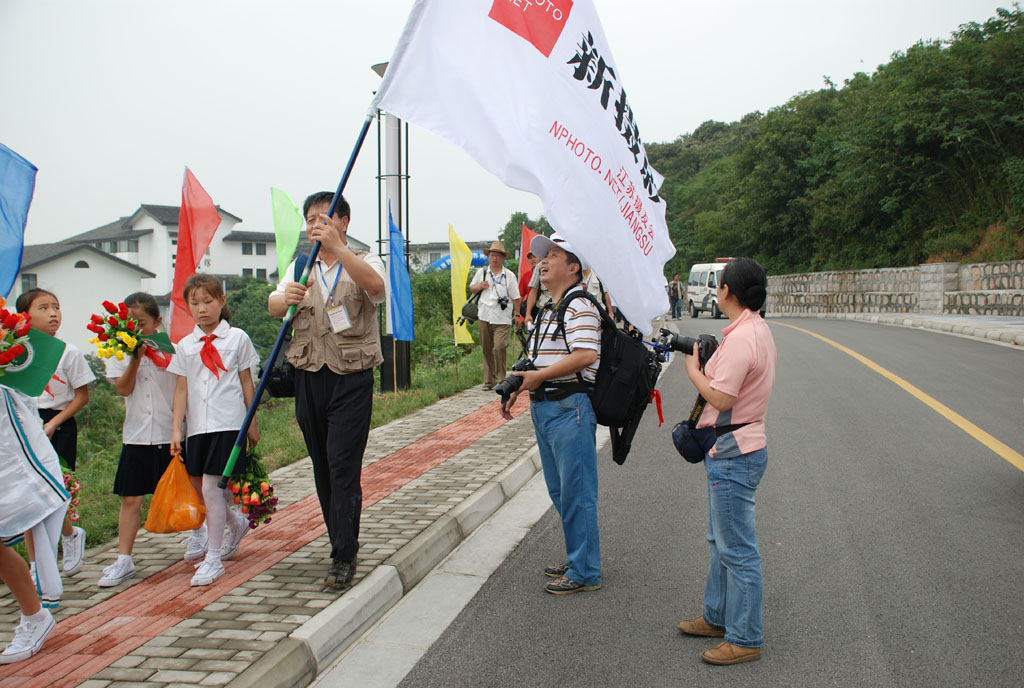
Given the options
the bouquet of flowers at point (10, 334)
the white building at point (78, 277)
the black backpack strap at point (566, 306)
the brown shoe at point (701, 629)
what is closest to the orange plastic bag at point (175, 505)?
the bouquet of flowers at point (10, 334)

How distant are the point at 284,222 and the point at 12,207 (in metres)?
3.58

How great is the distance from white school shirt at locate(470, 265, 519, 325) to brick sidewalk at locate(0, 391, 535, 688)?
3918 millimetres

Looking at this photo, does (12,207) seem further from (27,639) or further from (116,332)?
(27,639)

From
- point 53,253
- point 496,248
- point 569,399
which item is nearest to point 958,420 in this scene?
point 496,248

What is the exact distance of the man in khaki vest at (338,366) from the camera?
4.26 metres

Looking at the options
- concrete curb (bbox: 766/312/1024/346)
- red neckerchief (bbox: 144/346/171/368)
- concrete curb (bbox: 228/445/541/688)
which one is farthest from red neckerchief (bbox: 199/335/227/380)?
concrete curb (bbox: 766/312/1024/346)

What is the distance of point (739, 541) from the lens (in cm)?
361

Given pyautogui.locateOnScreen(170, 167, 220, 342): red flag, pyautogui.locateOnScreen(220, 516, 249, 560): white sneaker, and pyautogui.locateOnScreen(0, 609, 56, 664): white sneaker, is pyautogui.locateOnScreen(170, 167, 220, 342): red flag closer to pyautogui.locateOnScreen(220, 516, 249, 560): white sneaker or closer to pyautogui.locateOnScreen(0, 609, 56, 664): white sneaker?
pyautogui.locateOnScreen(220, 516, 249, 560): white sneaker

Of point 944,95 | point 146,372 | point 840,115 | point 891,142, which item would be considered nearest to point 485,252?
point 146,372

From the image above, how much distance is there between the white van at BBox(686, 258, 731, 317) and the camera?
3344 cm

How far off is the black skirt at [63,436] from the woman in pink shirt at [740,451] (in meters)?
3.94

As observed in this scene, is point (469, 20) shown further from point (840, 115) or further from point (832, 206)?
point (840, 115)

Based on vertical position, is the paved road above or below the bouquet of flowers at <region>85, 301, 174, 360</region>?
below

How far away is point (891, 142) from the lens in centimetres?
3456
